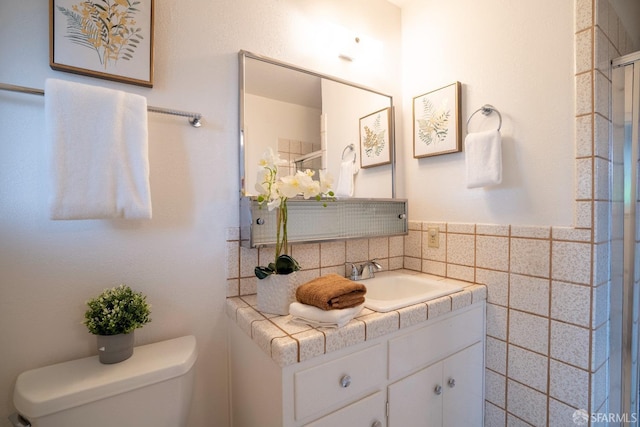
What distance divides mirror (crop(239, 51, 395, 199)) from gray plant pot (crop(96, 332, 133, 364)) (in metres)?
0.64

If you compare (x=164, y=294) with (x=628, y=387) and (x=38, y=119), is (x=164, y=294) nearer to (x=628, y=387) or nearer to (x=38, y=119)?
(x=38, y=119)

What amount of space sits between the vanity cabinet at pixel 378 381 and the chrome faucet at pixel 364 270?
1.36ft

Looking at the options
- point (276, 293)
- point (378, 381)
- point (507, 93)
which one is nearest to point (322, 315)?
point (276, 293)

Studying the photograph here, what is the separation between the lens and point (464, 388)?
48.7 inches

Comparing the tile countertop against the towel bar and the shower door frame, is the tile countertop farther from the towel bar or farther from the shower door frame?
the towel bar

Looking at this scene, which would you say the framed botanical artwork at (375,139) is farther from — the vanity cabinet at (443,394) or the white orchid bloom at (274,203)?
the vanity cabinet at (443,394)

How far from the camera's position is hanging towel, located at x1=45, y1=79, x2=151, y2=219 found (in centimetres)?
79

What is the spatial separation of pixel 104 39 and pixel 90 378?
106 centimetres

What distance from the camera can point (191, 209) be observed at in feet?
3.58

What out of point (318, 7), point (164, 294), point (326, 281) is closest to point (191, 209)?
point (164, 294)

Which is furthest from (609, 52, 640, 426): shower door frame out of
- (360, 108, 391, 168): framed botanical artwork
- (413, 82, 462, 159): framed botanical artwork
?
(360, 108, 391, 168): framed botanical artwork

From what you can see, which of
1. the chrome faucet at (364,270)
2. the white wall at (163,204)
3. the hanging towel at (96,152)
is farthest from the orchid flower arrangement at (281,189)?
the chrome faucet at (364,270)

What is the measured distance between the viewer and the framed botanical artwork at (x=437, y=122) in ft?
4.60

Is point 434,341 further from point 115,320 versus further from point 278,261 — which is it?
point 115,320
